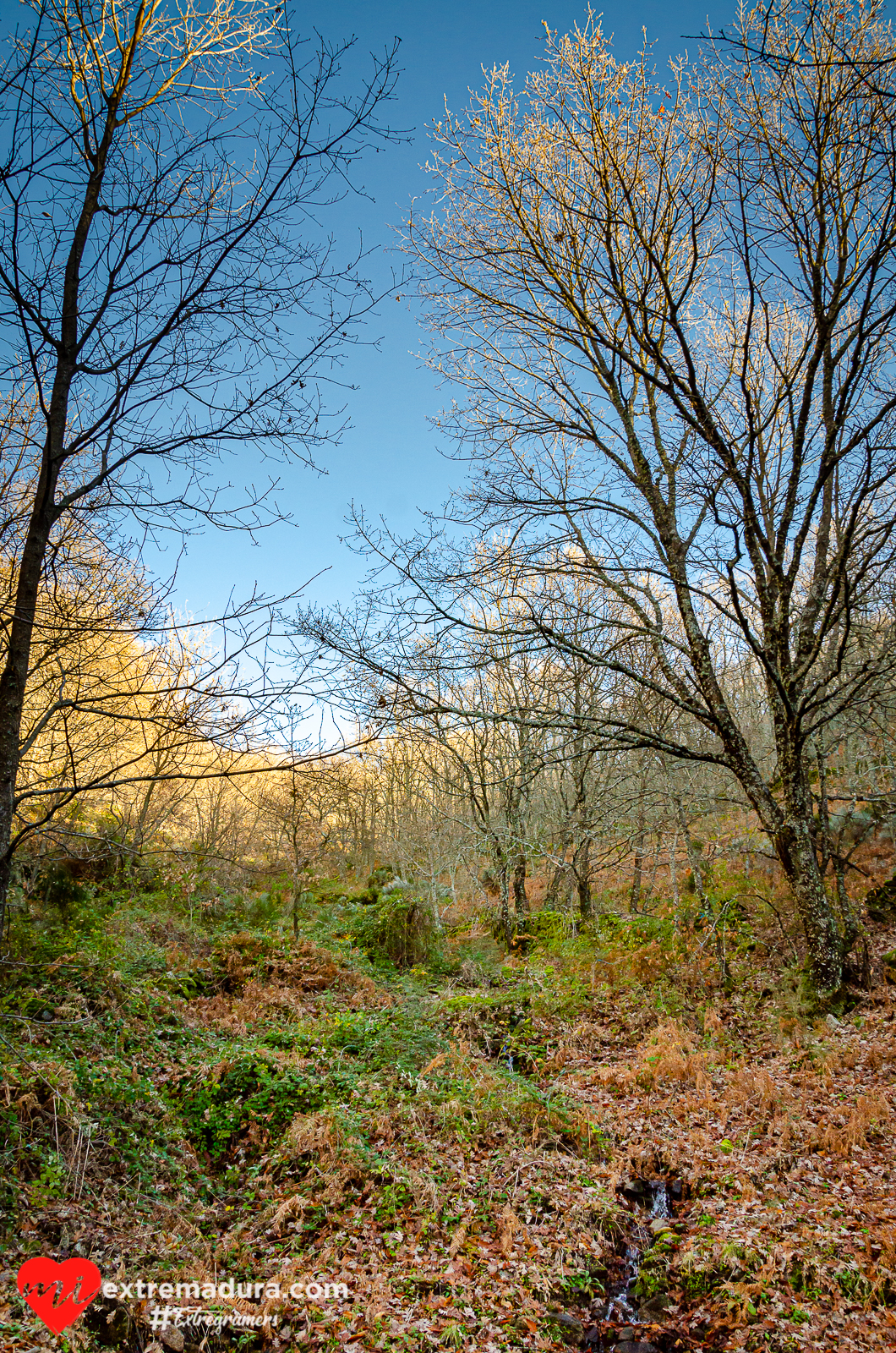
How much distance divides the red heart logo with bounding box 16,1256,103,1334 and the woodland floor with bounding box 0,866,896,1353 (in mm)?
84

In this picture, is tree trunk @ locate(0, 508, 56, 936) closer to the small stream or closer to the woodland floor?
the woodland floor

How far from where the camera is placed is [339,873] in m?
19.2

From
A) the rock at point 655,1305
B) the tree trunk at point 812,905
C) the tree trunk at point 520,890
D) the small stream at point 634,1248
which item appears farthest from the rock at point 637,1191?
the tree trunk at point 520,890

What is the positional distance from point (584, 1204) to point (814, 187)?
8.65 m

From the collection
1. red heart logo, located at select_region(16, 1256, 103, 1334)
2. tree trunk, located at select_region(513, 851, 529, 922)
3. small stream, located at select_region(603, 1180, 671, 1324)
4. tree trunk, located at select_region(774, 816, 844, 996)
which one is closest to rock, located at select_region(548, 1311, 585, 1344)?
small stream, located at select_region(603, 1180, 671, 1324)

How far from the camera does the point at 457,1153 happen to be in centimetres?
504

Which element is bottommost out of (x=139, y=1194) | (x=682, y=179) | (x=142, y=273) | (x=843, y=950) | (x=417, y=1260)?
(x=417, y=1260)

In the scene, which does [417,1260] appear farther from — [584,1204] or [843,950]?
[843,950]

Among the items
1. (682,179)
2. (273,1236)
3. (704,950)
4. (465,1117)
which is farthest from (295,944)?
(682,179)

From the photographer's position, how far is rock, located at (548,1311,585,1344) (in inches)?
137

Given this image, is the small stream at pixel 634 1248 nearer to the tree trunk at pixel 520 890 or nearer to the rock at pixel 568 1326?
the rock at pixel 568 1326

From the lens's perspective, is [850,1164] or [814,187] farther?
[814,187]

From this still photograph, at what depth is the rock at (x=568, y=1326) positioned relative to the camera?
349 centimetres

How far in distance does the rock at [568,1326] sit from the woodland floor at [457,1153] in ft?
0.04
